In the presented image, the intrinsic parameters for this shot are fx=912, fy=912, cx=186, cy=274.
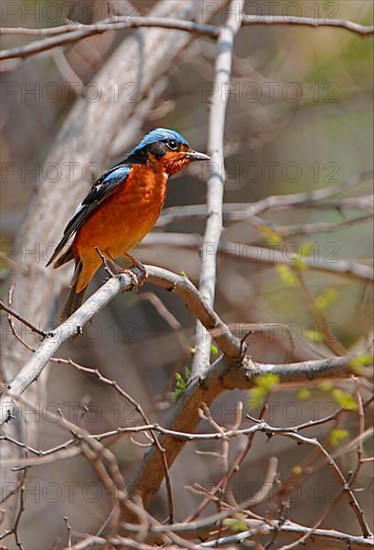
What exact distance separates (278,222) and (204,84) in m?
1.58

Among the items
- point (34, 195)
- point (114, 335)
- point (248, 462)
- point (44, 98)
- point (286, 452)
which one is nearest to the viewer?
point (34, 195)

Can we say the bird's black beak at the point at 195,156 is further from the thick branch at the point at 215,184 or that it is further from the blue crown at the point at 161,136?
the thick branch at the point at 215,184

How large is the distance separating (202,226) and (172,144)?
3.14 m

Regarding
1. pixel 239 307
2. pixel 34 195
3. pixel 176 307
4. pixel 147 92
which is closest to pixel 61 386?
A: pixel 176 307

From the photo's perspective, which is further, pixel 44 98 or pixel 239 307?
pixel 44 98

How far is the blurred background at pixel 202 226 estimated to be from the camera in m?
7.24

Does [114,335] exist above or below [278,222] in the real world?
below

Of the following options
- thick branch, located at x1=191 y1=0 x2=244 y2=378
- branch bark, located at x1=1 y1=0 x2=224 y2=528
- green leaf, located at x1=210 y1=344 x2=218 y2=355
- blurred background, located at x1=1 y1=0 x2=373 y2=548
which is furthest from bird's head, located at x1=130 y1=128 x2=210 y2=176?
green leaf, located at x1=210 y1=344 x2=218 y2=355

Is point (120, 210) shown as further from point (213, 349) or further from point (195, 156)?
point (213, 349)

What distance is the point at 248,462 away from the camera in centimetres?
715

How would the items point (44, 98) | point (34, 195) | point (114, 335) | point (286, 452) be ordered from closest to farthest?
point (34, 195)
point (286, 452)
point (114, 335)
point (44, 98)

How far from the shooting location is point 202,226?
29.7 feet

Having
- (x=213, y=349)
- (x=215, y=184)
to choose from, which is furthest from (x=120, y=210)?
(x=213, y=349)

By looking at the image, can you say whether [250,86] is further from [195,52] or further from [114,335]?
[114,335]
